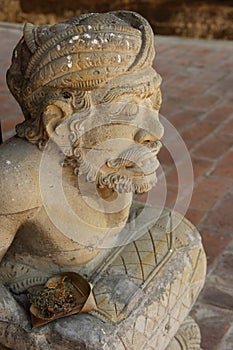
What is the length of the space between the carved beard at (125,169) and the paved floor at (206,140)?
0.48 metres

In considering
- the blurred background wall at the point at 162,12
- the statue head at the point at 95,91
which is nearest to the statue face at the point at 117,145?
the statue head at the point at 95,91

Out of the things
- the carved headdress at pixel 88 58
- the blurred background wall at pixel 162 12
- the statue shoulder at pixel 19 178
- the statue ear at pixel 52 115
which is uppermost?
the carved headdress at pixel 88 58

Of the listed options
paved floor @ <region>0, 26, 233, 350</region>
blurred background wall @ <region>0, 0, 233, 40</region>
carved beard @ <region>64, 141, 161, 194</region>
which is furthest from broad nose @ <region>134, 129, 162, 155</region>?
blurred background wall @ <region>0, 0, 233, 40</region>

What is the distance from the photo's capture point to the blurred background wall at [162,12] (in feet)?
22.9

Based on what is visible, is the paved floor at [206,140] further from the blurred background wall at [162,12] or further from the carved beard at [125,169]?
the blurred background wall at [162,12]

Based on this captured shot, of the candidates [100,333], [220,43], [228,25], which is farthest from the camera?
[228,25]

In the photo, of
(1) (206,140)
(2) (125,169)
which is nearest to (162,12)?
(1) (206,140)

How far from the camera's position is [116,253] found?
193 centimetres

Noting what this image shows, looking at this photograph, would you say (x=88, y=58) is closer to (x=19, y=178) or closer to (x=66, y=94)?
(x=66, y=94)

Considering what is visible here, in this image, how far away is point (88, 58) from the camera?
1.55 m

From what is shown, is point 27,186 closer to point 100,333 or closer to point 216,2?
point 100,333

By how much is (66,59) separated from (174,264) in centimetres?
71

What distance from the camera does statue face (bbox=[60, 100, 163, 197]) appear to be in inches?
63.4

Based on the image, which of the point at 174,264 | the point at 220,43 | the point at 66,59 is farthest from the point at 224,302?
the point at 220,43
